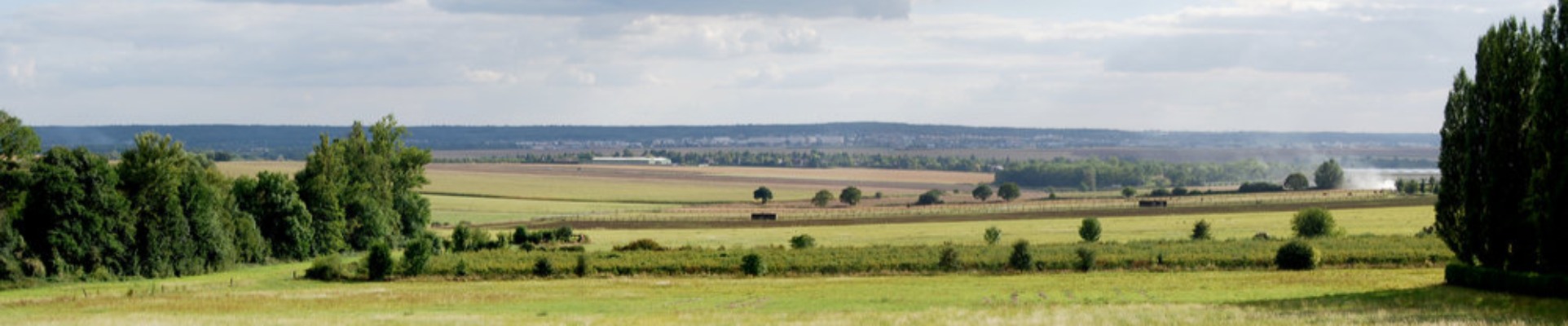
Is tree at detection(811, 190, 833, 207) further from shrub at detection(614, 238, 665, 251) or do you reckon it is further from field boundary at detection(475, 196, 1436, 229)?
shrub at detection(614, 238, 665, 251)

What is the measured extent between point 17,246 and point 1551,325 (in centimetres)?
5911

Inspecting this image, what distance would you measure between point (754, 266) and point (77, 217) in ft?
102

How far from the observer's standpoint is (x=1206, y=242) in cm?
7500

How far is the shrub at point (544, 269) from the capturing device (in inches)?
2643

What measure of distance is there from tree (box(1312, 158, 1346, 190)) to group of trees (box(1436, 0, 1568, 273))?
416ft

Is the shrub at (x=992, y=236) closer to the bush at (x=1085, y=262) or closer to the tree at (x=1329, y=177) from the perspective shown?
the bush at (x=1085, y=262)

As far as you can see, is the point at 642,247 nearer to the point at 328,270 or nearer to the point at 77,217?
the point at 328,270

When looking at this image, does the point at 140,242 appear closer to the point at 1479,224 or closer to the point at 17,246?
the point at 17,246

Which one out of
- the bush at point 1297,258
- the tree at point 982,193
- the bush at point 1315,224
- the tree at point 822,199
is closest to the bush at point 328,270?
the bush at point 1297,258

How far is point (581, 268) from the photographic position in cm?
6756

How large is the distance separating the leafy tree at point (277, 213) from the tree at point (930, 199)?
70588 millimetres

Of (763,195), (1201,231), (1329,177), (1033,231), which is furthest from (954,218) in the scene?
(1329,177)

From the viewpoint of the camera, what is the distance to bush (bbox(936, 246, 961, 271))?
65.1 meters

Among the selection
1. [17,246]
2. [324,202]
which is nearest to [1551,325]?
[17,246]
